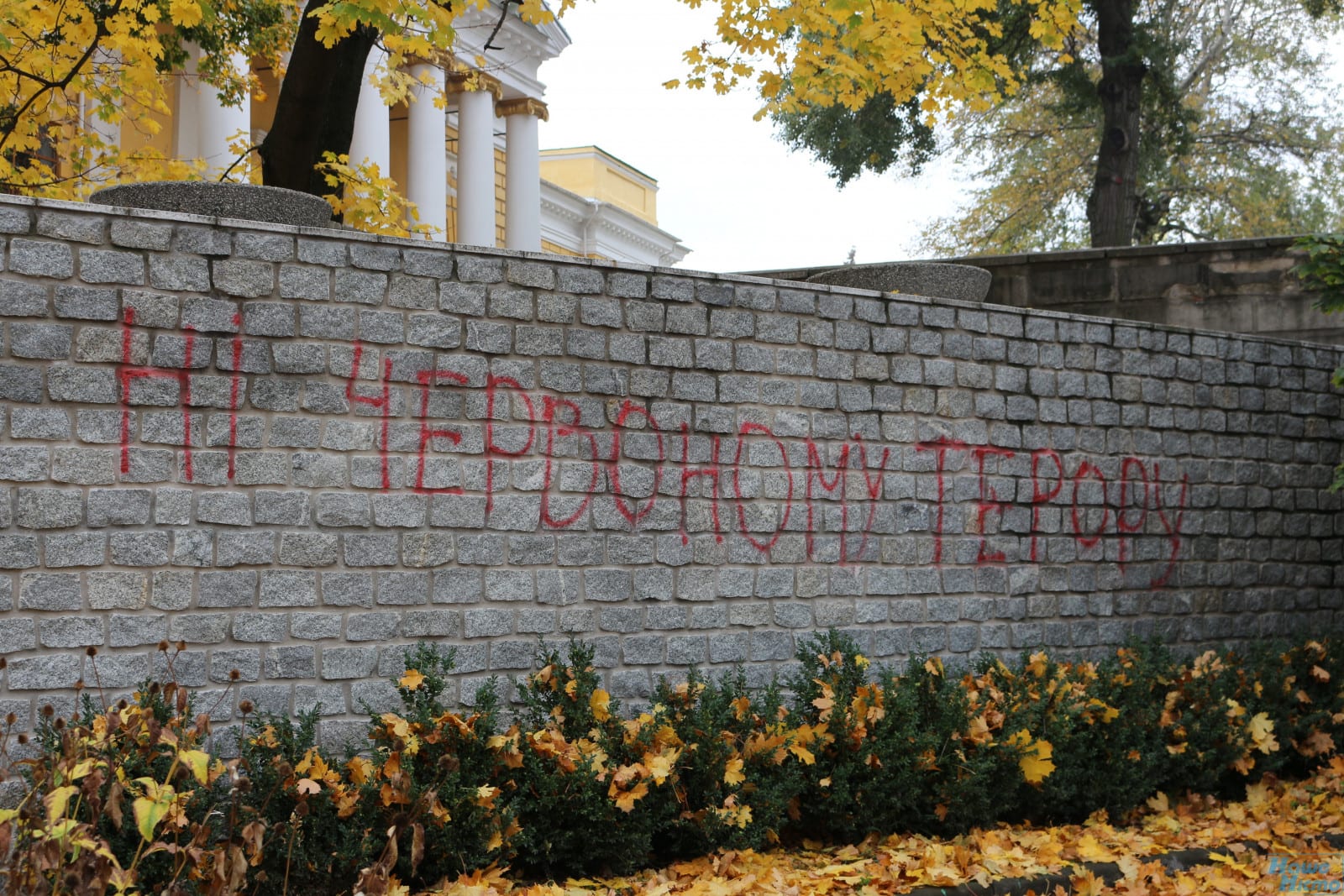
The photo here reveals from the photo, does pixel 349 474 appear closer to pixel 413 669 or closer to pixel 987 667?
pixel 413 669

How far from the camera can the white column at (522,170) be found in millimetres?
19719

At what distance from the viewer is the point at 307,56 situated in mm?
8797

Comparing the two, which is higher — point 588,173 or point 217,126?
point 588,173

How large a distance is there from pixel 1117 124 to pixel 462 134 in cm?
835

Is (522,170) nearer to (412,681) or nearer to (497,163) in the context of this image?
(497,163)

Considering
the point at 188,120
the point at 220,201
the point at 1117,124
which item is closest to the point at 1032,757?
Answer: the point at 220,201

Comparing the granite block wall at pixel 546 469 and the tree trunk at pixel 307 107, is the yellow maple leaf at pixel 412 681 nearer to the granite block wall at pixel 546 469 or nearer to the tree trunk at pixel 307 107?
the granite block wall at pixel 546 469

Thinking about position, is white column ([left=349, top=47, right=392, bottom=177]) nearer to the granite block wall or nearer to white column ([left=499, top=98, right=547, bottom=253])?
white column ([left=499, top=98, right=547, bottom=253])

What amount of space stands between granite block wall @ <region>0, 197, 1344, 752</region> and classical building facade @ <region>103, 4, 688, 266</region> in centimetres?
575

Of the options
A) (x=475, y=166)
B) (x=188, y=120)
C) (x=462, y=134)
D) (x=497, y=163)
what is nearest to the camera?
(x=188, y=120)

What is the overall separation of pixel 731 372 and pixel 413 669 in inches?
96.6

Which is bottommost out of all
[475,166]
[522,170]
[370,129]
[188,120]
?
[188,120]

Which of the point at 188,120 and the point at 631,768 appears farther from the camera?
the point at 188,120

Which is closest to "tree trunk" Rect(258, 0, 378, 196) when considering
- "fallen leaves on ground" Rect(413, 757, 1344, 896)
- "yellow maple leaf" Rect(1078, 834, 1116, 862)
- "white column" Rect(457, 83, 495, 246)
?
"fallen leaves on ground" Rect(413, 757, 1344, 896)
